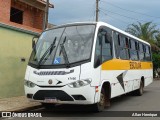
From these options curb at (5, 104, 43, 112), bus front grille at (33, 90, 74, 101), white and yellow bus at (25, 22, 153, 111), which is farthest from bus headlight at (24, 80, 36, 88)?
curb at (5, 104, 43, 112)

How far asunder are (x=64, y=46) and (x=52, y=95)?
5.40ft

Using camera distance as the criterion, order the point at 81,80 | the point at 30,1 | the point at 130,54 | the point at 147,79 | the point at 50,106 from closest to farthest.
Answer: the point at 81,80 → the point at 50,106 → the point at 130,54 → the point at 147,79 → the point at 30,1

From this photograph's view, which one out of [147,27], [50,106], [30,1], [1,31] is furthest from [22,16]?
[147,27]

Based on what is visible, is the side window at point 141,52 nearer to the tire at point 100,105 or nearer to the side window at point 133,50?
the side window at point 133,50

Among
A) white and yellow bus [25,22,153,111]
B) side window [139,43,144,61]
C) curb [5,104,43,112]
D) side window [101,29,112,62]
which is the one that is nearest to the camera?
white and yellow bus [25,22,153,111]

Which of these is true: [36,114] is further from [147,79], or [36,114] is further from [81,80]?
[147,79]

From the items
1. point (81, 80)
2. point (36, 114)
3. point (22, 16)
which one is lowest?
point (36, 114)

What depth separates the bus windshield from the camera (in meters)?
9.77

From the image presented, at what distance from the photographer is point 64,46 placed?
10.1 metres

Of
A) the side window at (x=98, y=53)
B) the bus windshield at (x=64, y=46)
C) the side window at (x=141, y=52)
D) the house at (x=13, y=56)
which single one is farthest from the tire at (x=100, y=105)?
the side window at (x=141, y=52)

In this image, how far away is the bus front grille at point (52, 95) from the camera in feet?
30.5

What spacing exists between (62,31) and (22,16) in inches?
423

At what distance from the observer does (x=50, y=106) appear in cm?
1148

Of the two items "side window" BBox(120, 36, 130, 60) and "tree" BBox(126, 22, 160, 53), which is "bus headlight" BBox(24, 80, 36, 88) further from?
"tree" BBox(126, 22, 160, 53)
